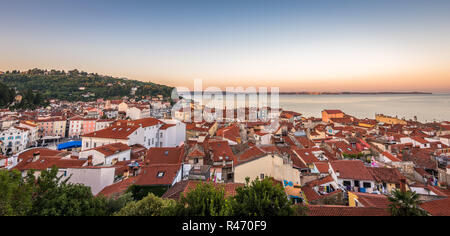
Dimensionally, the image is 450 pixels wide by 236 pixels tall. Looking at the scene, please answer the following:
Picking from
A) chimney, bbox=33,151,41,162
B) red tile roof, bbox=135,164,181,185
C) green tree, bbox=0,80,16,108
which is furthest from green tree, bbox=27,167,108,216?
green tree, bbox=0,80,16,108

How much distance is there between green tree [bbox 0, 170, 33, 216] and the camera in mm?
4461

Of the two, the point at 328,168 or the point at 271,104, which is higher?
the point at 271,104

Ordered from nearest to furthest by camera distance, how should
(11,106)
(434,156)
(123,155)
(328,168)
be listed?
(328,168)
(434,156)
(123,155)
(11,106)

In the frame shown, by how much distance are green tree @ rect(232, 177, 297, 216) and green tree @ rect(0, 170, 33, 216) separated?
5339mm

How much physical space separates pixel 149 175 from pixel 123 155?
31.6 feet

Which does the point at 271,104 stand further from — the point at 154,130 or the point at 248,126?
the point at 154,130

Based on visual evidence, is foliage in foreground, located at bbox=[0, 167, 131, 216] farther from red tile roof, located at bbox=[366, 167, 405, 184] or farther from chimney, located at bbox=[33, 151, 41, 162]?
red tile roof, located at bbox=[366, 167, 405, 184]

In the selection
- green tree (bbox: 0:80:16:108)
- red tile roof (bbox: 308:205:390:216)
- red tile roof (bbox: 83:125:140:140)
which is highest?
green tree (bbox: 0:80:16:108)

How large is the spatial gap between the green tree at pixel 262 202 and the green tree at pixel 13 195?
534cm

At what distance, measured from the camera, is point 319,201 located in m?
10.2

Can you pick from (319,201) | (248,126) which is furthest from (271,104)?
(319,201)

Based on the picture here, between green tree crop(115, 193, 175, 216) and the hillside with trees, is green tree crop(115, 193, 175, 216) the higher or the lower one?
the lower one
